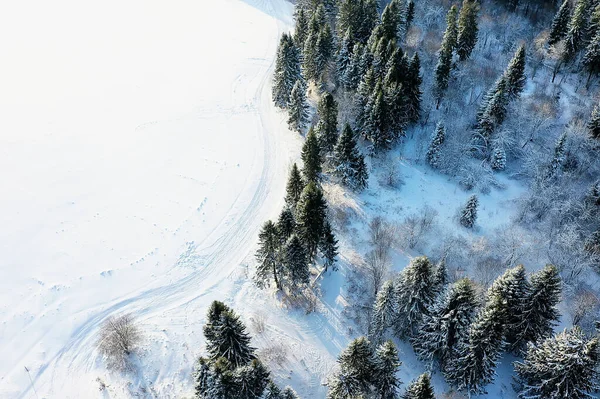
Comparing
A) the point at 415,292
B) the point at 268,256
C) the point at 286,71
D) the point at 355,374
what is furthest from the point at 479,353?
the point at 286,71

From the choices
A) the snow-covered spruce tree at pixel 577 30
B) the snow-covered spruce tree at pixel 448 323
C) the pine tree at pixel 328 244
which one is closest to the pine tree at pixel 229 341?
the pine tree at pixel 328 244

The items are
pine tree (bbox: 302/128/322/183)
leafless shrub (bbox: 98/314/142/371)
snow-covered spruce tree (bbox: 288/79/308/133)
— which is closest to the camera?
leafless shrub (bbox: 98/314/142/371)

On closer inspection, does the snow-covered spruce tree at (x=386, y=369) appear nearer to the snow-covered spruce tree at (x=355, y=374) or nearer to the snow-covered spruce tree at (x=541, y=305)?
the snow-covered spruce tree at (x=355, y=374)

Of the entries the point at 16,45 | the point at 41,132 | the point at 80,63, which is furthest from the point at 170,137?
the point at 16,45

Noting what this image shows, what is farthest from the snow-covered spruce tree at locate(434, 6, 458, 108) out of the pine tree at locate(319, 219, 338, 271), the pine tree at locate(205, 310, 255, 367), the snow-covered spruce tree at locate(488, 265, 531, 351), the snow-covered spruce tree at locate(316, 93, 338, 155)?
the pine tree at locate(205, 310, 255, 367)

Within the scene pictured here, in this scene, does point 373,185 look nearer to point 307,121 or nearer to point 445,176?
point 445,176

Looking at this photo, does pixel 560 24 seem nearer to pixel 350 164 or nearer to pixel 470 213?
pixel 470 213

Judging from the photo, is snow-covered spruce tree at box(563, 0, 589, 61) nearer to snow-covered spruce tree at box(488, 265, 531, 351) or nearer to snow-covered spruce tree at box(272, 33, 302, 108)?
snow-covered spruce tree at box(272, 33, 302, 108)
